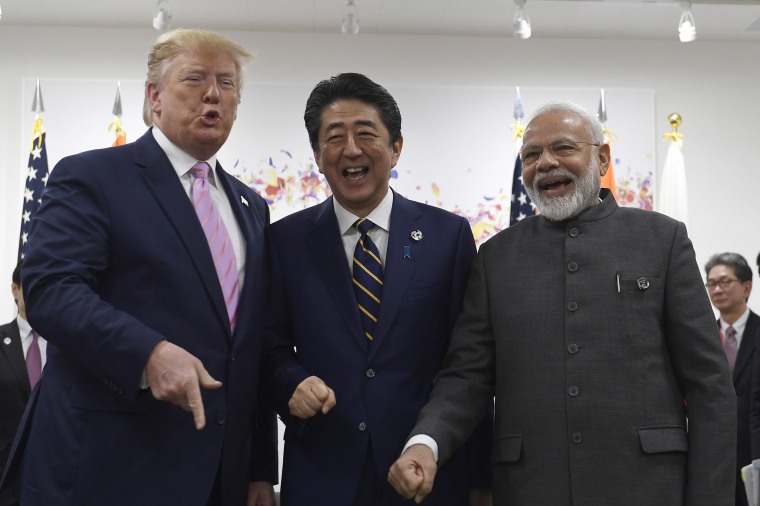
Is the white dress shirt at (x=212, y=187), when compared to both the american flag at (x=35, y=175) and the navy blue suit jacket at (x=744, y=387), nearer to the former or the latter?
the navy blue suit jacket at (x=744, y=387)

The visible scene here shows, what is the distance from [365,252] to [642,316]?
2.53 ft

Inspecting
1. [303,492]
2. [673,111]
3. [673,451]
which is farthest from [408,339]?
[673,111]

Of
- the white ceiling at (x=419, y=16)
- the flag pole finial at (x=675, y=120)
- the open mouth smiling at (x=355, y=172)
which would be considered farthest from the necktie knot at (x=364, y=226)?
the flag pole finial at (x=675, y=120)

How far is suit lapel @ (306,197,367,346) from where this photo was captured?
2.47m

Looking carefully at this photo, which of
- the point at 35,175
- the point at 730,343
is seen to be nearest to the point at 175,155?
the point at 730,343

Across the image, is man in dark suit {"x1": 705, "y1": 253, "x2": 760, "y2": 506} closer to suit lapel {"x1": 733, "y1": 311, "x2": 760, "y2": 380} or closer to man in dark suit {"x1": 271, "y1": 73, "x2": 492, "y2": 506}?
suit lapel {"x1": 733, "y1": 311, "x2": 760, "y2": 380}

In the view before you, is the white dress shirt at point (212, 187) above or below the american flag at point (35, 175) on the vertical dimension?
below

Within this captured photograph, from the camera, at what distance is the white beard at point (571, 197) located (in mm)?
2490

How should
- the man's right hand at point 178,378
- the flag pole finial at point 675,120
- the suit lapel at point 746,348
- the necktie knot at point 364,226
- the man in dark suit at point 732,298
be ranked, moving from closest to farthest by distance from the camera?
1. the man's right hand at point 178,378
2. the necktie knot at point 364,226
3. the suit lapel at point 746,348
4. the man in dark suit at point 732,298
5. the flag pole finial at point 675,120

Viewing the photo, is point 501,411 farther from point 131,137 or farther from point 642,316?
point 131,137

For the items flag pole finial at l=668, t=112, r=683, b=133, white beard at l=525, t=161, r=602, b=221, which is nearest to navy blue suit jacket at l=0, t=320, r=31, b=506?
white beard at l=525, t=161, r=602, b=221

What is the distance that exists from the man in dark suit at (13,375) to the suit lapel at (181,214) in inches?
91.2

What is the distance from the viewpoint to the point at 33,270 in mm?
2084

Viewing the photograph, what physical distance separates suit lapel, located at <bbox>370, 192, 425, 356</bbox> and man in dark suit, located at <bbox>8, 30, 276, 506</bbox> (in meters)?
0.33
